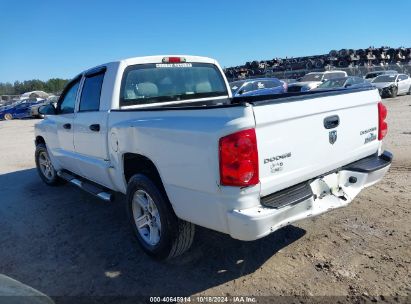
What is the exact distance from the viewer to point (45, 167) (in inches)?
277

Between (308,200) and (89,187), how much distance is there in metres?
3.01

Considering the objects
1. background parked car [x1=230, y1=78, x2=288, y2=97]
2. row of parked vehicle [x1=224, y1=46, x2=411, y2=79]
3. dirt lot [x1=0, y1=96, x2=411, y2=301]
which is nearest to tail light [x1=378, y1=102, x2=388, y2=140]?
dirt lot [x1=0, y1=96, x2=411, y2=301]

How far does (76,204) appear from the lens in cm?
573

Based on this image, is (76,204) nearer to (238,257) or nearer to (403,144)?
(238,257)

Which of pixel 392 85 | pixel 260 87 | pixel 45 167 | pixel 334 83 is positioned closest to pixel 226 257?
pixel 45 167

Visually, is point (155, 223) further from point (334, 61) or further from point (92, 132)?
point (334, 61)

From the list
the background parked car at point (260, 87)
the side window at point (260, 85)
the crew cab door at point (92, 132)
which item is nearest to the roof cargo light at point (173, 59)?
the crew cab door at point (92, 132)

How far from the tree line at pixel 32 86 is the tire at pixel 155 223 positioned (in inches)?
3962

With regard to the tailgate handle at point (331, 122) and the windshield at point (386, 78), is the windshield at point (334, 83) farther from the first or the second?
the tailgate handle at point (331, 122)

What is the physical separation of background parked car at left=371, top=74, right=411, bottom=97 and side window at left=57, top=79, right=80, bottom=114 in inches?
856

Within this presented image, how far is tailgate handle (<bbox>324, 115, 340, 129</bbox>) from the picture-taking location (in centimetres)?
329

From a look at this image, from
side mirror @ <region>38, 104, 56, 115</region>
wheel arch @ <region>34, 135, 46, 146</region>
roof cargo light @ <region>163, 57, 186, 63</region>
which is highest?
roof cargo light @ <region>163, 57, 186, 63</region>

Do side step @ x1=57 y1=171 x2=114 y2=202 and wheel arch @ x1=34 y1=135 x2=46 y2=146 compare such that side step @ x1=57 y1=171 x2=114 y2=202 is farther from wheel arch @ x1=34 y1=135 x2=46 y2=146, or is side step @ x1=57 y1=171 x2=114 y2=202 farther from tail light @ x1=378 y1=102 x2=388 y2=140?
tail light @ x1=378 y1=102 x2=388 y2=140

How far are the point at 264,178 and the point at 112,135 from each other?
1.92 metres
